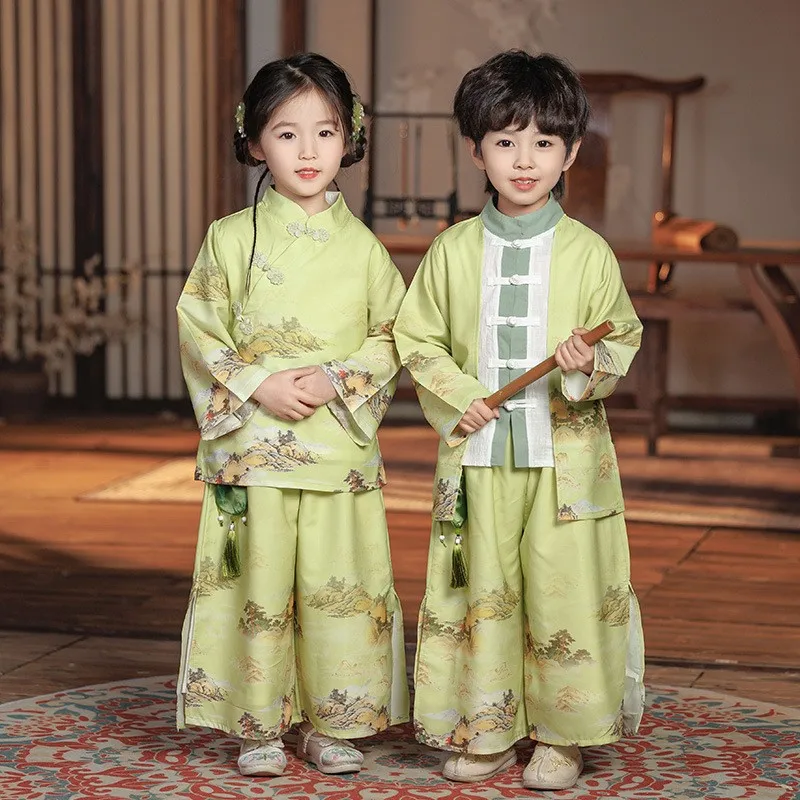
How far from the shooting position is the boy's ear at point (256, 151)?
2148 mm

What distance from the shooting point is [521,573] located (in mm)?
2137

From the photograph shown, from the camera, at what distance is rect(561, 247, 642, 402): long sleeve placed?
203 cm

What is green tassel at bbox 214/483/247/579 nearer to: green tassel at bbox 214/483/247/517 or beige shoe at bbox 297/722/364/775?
green tassel at bbox 214/483/247/517

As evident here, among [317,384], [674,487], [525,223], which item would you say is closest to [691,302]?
[674,487]

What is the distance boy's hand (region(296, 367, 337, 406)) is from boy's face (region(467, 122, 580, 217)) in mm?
358

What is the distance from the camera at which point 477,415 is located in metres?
2.05

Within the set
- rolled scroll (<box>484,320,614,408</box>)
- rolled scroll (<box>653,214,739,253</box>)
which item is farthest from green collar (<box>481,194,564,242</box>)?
rolled scroll (<box>653,214,739,253</box>)

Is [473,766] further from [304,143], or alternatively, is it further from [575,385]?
[304,143]

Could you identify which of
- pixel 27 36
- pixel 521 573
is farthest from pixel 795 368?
pixel 27 36

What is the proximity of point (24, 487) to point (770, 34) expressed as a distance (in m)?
3.38

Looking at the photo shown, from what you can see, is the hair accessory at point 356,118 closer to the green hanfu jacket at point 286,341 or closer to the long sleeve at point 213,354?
the green hanfu jacket at point 286,341

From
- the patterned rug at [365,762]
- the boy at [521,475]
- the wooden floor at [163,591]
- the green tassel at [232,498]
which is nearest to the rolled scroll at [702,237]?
the wooden floor at [163,591]

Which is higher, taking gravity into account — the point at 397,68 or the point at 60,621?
the point at 397,68

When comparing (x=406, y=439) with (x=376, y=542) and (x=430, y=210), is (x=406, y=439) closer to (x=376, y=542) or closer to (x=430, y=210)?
(x=430, y=210)
